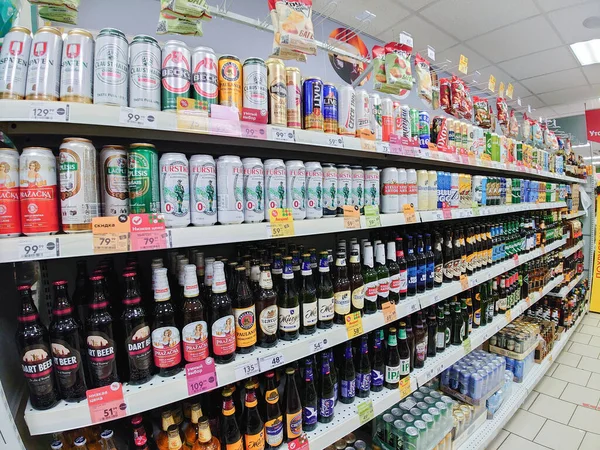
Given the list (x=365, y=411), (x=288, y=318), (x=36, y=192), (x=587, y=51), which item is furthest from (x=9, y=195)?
(x=587, y=51)

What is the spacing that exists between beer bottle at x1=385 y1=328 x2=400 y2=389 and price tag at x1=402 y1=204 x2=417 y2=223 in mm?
554

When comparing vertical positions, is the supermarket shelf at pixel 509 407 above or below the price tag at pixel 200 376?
below

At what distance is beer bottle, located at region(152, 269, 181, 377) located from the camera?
933 mm

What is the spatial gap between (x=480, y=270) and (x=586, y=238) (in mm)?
3975

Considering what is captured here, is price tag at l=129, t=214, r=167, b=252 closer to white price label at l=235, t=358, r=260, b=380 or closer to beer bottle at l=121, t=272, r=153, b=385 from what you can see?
beer bottle at l=121, t=272, r=153, b=385

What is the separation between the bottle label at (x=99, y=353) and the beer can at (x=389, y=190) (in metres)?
1.24

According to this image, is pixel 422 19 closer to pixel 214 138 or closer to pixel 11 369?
pixel 214 138

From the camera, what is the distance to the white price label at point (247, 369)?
1.02 meters

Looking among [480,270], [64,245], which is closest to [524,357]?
[480,270]

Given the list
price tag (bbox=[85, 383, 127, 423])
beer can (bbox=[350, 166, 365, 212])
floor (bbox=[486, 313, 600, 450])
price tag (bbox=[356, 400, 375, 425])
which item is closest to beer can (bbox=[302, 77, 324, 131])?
beer can (bbox=[350, 166, 365, 212])

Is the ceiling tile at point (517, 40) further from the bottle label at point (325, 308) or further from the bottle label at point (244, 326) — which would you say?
the bottle label at point (244, 326)

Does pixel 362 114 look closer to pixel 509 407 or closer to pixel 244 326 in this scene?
pixel 244 326

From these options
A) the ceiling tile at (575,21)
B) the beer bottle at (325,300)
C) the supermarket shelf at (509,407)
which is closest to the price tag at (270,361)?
the beer bottle at (325,300)

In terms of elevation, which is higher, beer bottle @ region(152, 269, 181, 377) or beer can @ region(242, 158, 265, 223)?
beer can @ region(242, 158, 265, 223)
